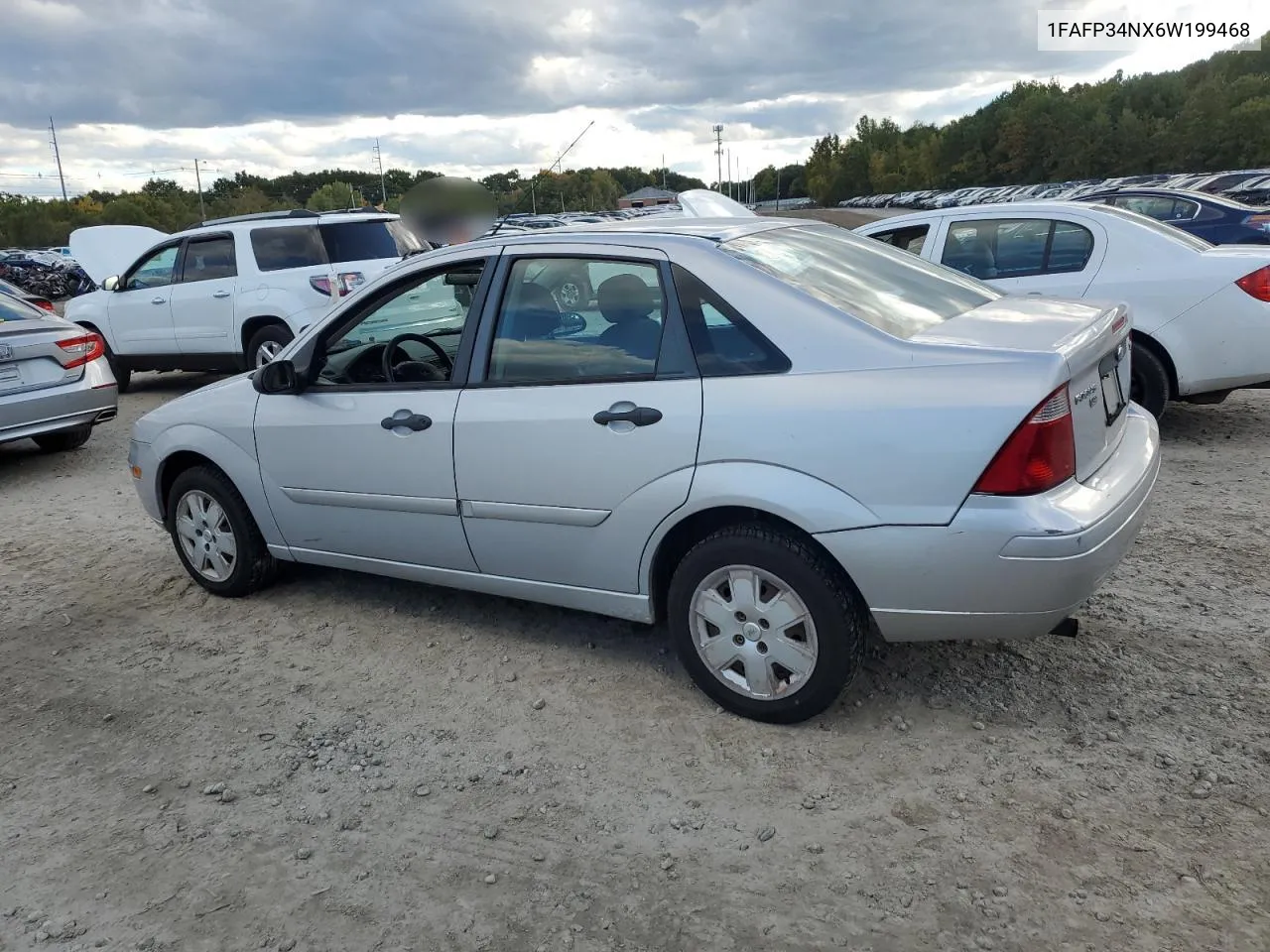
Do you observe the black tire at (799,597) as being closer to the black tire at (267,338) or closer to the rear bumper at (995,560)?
the rear bumper at (995,560)

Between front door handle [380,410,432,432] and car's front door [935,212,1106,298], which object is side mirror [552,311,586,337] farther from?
car's front door [935,212,1106,298]

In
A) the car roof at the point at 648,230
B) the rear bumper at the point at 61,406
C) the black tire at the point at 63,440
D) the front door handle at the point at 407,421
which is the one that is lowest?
the black tire at the point at 63,440

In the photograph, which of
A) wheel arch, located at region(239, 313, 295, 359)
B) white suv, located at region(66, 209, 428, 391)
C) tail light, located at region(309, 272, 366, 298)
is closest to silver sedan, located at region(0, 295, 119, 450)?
white suv, located at region(66, 209, 428, 391)

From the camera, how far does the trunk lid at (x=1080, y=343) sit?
3061 mm

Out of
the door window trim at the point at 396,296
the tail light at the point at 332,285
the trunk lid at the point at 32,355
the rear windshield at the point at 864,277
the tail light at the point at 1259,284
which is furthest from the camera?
the tail light at the point at 332,285

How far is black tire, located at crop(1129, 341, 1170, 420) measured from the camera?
6379 mm

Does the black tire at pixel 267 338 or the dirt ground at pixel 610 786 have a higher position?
the black tire at pixel 267 338

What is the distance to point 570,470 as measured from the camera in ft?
11.8

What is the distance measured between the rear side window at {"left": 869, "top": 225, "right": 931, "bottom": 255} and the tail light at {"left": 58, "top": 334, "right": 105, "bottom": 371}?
626 centimetres

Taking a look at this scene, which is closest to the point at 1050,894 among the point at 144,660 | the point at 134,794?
the point at 134,794

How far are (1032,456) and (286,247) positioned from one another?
9.13 m

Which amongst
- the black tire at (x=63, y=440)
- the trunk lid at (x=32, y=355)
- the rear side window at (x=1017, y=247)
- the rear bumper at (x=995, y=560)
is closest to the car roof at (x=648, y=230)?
the rear bumper at (x=995, y=560)

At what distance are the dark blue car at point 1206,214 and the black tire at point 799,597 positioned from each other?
39.4ft

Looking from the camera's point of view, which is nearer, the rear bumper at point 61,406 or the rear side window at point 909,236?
the rear bumper at point 61,406
